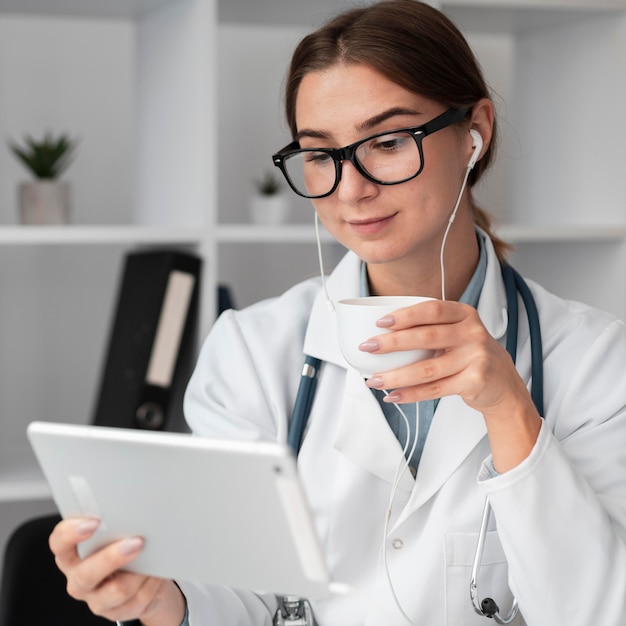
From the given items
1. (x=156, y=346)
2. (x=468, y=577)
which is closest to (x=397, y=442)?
(x=468, y=577)

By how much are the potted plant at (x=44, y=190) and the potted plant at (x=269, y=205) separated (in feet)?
1.27

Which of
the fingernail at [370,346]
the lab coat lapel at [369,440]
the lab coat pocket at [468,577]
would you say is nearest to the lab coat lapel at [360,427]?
the lab coat lapel at [369,440]

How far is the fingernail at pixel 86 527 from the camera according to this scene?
97 cm

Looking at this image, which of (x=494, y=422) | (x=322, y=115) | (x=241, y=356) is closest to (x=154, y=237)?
(x=241, y=356)

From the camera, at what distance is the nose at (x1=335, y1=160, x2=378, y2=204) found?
1.27 m

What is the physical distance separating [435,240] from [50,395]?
1.18 metres

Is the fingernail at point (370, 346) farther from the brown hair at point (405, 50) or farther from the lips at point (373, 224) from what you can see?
the brown hair at point (405, 50)

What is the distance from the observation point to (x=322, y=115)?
51.8 inches

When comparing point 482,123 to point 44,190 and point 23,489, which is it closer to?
point 44,190

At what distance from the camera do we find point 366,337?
1046 mm

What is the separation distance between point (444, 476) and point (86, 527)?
544mm

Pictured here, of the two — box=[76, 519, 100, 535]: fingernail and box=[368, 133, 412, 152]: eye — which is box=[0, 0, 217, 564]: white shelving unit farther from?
box=[76, 519, 100, 535]: fingernail

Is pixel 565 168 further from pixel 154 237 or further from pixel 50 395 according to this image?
pixel 50 395

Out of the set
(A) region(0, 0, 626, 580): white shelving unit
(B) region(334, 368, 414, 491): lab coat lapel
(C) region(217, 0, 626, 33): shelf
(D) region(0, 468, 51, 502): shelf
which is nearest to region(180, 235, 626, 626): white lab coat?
(B) region(334, 368, 414, 491): lab coat lapel
